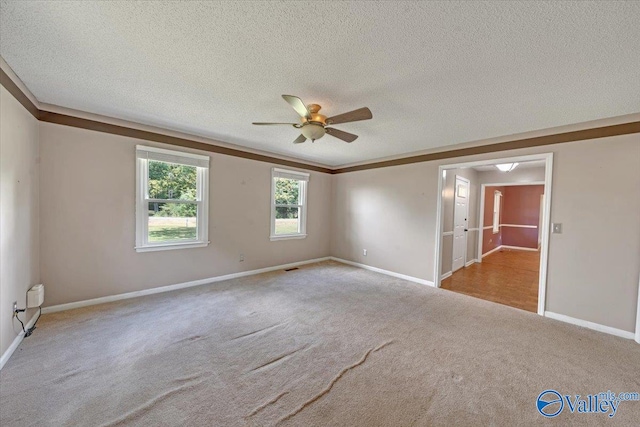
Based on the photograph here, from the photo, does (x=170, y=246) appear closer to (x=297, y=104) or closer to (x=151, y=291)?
(x=151, y=291)

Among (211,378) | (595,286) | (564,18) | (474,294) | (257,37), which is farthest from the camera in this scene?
(474,294)

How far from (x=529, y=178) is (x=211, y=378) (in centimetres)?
737

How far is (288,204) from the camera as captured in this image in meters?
5.25

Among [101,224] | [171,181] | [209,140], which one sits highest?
[209,140]

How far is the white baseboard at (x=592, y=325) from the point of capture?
2.61 meters

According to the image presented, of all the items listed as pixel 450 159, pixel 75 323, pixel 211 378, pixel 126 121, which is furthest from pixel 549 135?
pixel 75 323

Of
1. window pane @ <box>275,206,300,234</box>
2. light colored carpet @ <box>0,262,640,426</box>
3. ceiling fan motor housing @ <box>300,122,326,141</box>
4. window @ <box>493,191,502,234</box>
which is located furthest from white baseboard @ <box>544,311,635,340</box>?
window @ <box>493,191,502,234</box>

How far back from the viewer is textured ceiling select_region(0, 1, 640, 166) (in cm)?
137

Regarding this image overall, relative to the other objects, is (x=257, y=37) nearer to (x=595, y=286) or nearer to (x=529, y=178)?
(x=595, y=286)

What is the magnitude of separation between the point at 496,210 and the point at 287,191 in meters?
6.95

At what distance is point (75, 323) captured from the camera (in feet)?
8.48

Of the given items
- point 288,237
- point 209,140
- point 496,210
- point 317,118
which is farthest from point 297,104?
point 496,210

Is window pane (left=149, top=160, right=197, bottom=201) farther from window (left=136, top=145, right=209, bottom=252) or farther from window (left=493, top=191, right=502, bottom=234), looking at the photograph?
window (left=493, top=191, right=502, bottom=234)

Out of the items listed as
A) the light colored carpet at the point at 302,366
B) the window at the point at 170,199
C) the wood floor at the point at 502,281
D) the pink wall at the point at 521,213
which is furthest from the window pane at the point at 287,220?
the pink wall at the point at 521,213
